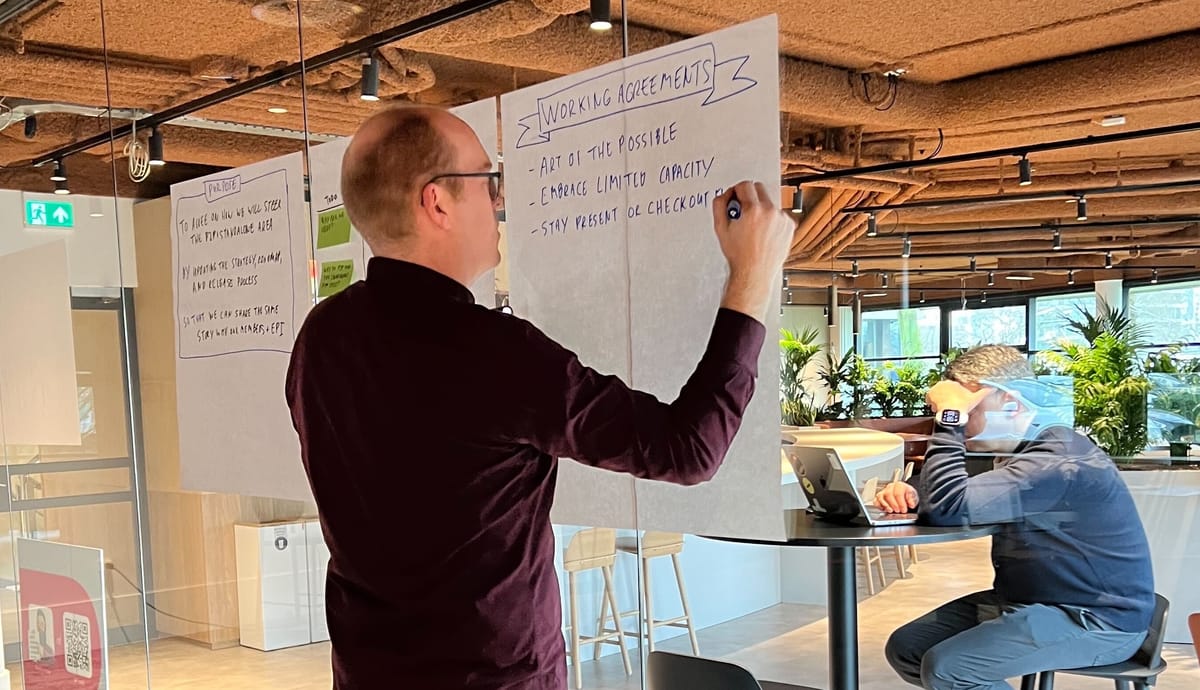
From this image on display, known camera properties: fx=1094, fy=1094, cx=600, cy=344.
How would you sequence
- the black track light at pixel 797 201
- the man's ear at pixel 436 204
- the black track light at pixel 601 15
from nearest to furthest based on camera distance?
the man's ear at pixel 436 204 < the black track light at pixel 797 201 < the black track light at pixel 601 15

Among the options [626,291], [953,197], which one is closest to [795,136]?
[626,291]

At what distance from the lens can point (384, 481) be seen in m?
1.43

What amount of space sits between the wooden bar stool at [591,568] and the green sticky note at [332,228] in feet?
3.29

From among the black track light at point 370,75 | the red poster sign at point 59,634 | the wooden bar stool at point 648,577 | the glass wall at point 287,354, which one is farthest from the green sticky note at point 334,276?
the red poster sign at point 59,634

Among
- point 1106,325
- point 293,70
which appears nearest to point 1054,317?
point 1106,325

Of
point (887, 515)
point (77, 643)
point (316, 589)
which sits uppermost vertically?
point (887, 515)

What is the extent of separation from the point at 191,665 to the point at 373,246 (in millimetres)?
3212

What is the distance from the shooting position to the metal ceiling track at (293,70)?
2762 mm

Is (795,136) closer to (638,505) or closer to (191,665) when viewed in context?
(638,505)

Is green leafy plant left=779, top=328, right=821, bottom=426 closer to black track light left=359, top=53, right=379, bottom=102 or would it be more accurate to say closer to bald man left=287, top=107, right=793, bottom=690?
bald man left=287, top=107, right=793, bottom=690

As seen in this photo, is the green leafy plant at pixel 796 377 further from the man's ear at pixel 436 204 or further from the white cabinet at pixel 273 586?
the white cabinet at pixel 273 586

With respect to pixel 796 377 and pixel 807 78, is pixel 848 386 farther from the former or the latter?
pixel 807 78

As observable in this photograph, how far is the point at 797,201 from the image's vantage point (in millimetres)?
1807

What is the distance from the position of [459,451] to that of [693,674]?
3.17 feet
